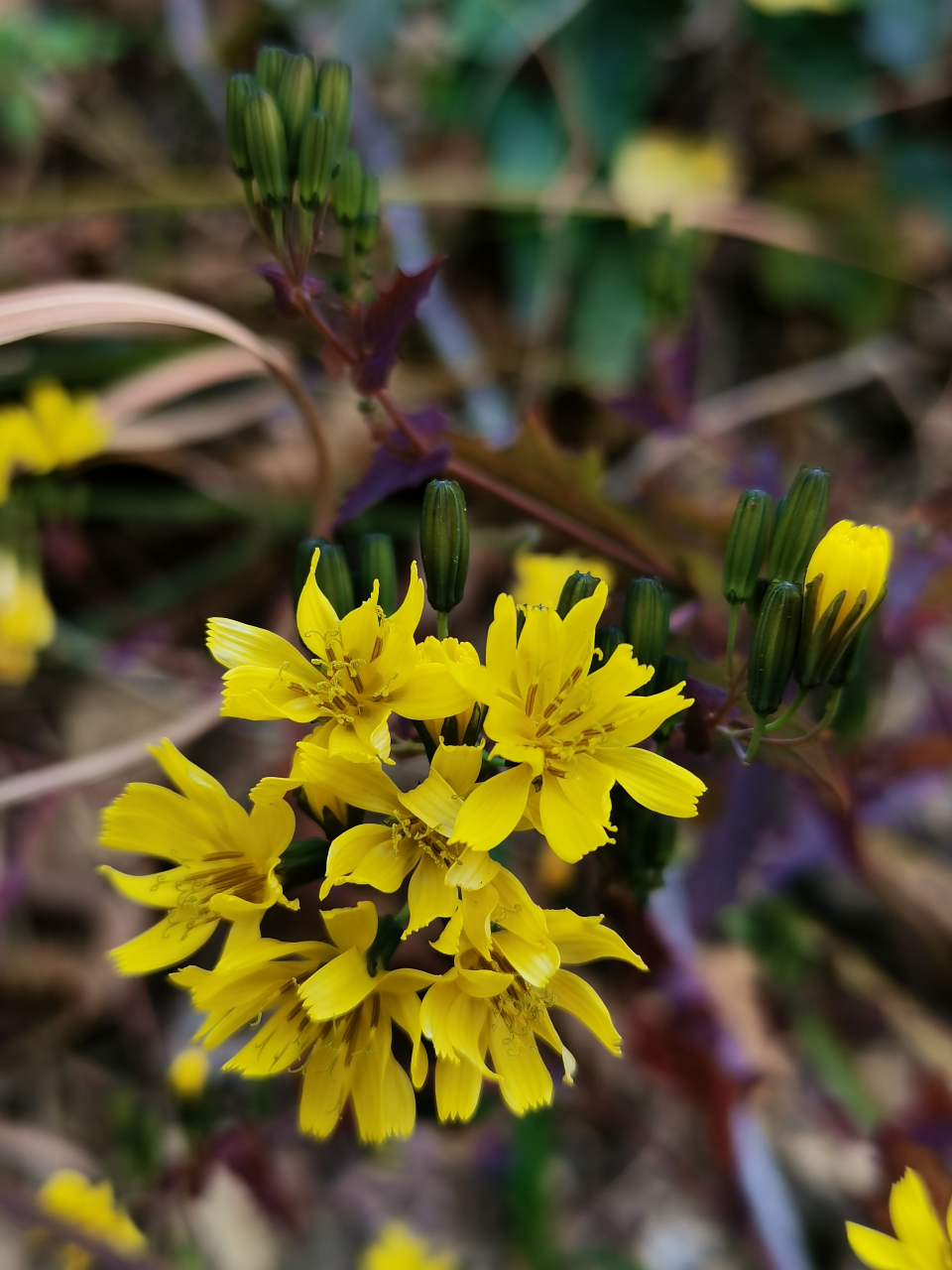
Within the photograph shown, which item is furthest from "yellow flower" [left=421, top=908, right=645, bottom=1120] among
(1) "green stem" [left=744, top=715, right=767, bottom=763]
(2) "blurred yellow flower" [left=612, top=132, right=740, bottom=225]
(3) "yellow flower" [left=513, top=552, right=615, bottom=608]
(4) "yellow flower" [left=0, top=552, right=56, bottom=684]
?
(2) "blurred yellow flower" [left=612, top=132, right=740, bottom=225]

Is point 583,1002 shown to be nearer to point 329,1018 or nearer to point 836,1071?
point 329,1018

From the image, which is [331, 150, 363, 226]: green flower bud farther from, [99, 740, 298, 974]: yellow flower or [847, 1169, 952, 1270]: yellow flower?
[847, 1169, 952, 1270]: yellow flower

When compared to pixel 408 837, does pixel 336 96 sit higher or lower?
higher

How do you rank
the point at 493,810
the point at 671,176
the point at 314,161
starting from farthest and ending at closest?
1. the point at 671,176
2. the point at 314,161
3. the point at 493,810

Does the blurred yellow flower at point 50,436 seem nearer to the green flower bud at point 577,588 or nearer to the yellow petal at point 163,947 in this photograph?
the yellow petal at point 163,947

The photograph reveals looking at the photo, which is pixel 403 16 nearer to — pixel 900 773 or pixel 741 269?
pixel 741 269

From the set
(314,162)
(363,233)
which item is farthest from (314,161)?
(363,233)
